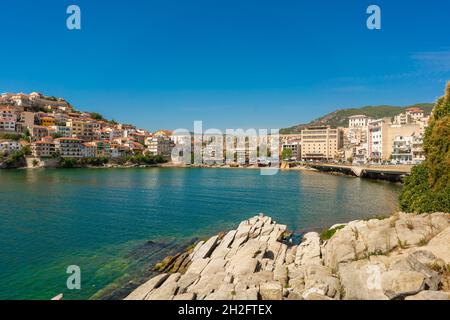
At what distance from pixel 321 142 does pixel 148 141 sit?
69.3m

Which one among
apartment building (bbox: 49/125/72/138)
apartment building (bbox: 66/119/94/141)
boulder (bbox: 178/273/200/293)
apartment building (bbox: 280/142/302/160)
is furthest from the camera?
apartment building (bbox: 280/142/302/160)

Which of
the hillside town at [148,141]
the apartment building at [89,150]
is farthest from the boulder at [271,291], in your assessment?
the apartment building at [89,150]

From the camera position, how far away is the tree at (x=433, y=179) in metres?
17.7

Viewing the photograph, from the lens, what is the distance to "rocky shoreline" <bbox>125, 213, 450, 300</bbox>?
10.0m

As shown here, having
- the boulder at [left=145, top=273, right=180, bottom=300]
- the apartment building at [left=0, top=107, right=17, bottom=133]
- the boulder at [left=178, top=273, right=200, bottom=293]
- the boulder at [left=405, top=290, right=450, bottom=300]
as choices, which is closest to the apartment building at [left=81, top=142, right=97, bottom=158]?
the apartment building at [left=0, top=107, right=17, bottom=133]

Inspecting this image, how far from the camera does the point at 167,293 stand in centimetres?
1114

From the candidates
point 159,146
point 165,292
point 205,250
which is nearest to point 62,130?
point 159,146

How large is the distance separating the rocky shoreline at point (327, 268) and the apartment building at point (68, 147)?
95.4 metres

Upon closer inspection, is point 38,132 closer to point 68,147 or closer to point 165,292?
point 68,147

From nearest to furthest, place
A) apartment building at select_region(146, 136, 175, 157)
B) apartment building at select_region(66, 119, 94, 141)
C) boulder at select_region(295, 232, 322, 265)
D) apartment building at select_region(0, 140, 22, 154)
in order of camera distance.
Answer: boulder at select_region(295, 232, 322, 265), apartment building at select_region(0, 140, 22, 154), apartment building at select_region(66, 119, 94, 141), apartment building at select_region(146, 136, 175, 157)

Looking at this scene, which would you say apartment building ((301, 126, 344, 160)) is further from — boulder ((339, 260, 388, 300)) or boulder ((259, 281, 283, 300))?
boulder ((259, 281, 283, 300))

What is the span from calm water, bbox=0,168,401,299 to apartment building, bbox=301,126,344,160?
276ft

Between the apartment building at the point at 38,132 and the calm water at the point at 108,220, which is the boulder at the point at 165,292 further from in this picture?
the apartment building at the point at 38,132
